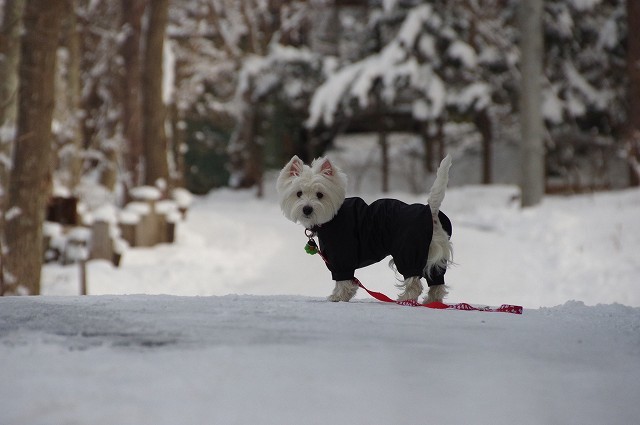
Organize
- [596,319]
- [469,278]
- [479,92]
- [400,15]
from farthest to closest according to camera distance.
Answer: [400,15] < [479,92] < [469,278] < [596,319]

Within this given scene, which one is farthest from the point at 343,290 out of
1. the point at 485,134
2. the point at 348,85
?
the point at 485,134

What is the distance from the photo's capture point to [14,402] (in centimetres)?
253

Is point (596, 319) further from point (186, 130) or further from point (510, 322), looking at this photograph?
point (186, 130)

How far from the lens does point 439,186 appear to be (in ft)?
14.6

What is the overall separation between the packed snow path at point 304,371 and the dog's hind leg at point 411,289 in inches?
40.7

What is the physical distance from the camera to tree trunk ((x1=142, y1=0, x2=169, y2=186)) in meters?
14.4

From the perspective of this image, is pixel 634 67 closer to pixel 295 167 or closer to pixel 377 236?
pixel 377 236

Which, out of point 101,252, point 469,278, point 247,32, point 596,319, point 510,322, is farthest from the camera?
point 247,32

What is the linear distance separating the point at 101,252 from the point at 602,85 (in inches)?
728

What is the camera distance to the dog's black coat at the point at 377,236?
453 cm

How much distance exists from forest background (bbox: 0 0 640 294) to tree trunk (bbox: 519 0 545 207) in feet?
1.37

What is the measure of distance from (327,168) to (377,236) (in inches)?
23.0

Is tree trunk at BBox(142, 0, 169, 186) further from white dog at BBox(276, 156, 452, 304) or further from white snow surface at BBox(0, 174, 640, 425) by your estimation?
white dog at BBox(276, 156, 452, 304)

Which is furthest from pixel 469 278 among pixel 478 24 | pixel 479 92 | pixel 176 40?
pixel 176 40
